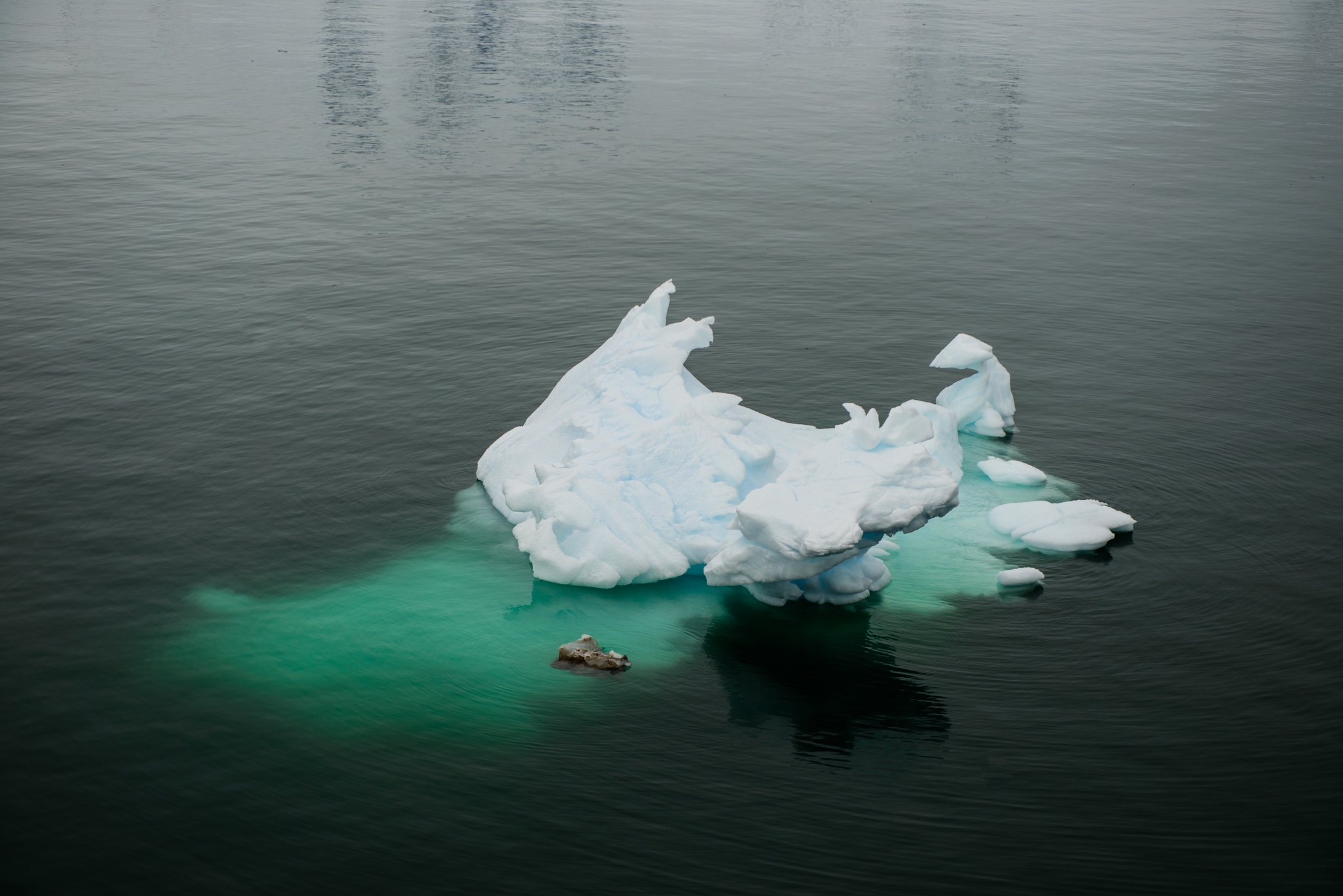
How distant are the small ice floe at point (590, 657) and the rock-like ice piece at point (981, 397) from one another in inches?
570

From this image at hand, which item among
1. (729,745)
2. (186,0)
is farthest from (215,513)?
(186,0)

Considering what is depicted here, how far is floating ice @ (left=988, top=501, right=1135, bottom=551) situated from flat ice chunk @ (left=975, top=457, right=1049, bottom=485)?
167 cm

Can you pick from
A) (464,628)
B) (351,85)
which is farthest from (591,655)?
(351,85)

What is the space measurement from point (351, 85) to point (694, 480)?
5792 centimetres

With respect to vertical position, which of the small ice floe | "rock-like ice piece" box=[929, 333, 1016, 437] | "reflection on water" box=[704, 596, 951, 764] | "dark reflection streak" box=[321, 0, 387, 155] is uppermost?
"dark reflection streak" box=[321, 0, 387, 155]

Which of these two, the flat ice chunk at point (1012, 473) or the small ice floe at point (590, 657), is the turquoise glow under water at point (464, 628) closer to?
the small ice floe at point (590, 657)

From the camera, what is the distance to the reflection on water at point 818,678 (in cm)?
2381

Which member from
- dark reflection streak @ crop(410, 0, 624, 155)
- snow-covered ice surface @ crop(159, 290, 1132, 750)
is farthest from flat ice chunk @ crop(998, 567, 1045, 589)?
dark reflection streak @ crop(410, 0, 624, 155)

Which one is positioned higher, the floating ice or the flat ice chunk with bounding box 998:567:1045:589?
the floating ice

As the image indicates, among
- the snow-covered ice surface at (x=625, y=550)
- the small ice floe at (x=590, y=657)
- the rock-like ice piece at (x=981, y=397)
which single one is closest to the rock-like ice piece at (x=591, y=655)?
the small ice floe at (x=590, y=657)

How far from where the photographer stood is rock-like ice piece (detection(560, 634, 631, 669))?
25156 mm

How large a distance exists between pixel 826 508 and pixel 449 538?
394 inches

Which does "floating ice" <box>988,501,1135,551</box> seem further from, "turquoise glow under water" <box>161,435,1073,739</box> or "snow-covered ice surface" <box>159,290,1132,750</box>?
"turquoise glow under water" <box>161,435,1073,739</box>

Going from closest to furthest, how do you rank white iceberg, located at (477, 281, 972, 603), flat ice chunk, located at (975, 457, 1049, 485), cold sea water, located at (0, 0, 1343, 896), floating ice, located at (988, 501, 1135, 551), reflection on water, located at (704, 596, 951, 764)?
cold sea water, located at (0, 0, 1343, 896) < reflection on water, located at (704, 596, 951, 764) < white iceberg, located at (477, 281, 972, 603) < floating ice, located at (988, 501, 1135, 551) < flat ice chunk, located at (975, 457, 1049, 485)
